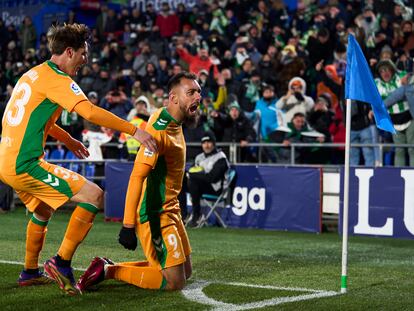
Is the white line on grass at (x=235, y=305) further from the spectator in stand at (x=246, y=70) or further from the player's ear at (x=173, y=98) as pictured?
the spectator in stand at (x=246, y=70)

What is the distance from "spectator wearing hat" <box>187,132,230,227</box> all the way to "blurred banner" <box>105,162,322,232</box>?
35 cm

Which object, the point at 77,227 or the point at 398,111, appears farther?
the point at 398,111

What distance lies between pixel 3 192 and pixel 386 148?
7.14 m

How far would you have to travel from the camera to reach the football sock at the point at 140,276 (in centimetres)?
771

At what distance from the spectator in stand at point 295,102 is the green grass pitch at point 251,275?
3387mm

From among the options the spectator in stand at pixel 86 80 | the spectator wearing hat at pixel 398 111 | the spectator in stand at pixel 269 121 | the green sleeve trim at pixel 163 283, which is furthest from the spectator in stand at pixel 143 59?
the green sleeve trim at pixel 163 283

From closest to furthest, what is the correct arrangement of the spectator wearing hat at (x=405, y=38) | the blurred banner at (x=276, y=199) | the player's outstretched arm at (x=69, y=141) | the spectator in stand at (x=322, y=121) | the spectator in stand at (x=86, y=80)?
the player's outstretched arm at (x=69, y=141) < the blurred banner at (x=276, y=199) < the spectator in stand at (x=322, y=121) < the spectator wearing hat at (x=405, y=38) < the spectator in stand at (x=86, y=80)

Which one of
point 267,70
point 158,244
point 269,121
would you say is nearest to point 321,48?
point 267,70

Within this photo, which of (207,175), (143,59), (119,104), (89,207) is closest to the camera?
(89,207)

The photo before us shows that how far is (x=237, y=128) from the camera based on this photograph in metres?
16.8

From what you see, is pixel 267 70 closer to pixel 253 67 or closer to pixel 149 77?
pixel 253 67

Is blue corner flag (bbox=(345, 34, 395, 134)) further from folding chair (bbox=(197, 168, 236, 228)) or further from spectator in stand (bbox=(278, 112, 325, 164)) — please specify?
spectator in stand (bbox=(278, 112, 325, 164))

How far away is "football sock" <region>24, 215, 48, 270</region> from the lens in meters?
7.88

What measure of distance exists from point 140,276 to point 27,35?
65.9 feet
